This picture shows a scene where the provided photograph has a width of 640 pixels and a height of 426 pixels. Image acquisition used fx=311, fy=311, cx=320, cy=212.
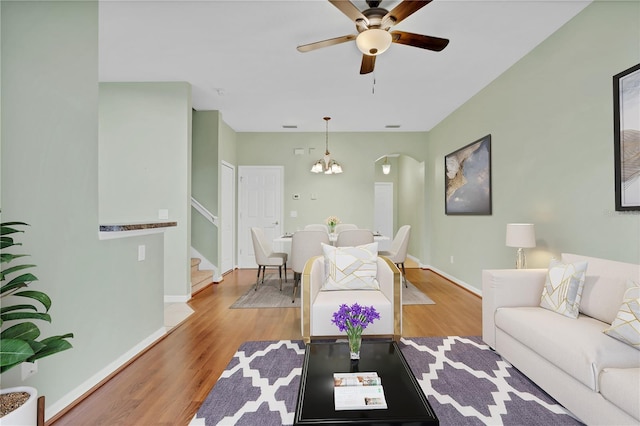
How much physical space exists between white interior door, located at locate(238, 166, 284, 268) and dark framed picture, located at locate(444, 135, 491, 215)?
318 cm

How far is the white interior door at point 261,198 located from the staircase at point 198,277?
1496 millimetres

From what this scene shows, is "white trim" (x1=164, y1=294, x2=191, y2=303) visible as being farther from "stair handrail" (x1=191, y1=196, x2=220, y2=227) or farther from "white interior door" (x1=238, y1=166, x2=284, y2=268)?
"white interior door" (x1=238, y1=166, x2=284, y2=268)

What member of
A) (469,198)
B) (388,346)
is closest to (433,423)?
(388,346)

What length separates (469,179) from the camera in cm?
454

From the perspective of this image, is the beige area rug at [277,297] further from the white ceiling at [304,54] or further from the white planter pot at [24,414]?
the white ceiling at [304,54]

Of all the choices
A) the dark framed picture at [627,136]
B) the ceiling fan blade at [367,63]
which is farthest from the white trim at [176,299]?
the dark framed picture at [627,136]

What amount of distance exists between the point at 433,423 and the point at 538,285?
1.71 m

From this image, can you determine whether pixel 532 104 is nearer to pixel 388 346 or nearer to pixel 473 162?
pixel 473 162

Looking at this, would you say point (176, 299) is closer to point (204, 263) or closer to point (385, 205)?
point (204, 263)

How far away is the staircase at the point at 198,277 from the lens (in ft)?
14.6

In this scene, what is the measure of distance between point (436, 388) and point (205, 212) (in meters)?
4.13

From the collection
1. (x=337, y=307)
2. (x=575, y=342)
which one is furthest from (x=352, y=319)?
(x=575, y=342)

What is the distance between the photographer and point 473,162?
4.40 meters

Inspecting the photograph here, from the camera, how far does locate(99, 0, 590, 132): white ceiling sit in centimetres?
255
